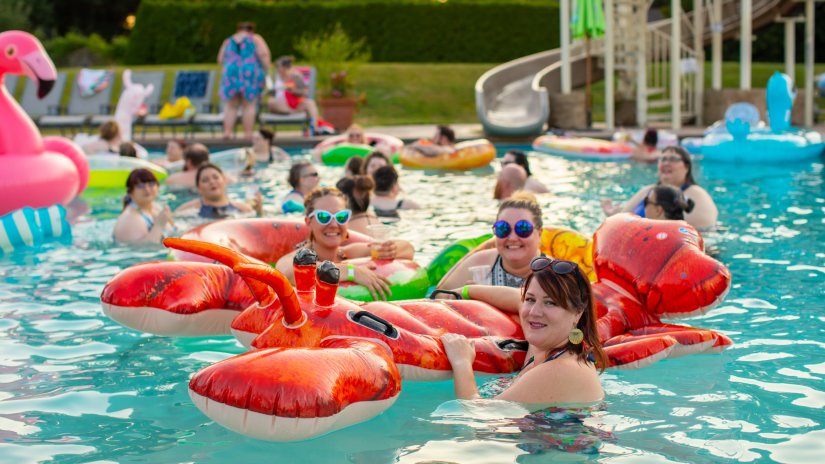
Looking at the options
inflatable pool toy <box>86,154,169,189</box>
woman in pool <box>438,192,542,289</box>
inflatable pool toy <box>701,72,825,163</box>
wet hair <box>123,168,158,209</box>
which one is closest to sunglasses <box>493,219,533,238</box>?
woman in pool <box>438,192,542,289</box>

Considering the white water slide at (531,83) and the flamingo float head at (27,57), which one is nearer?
the flamingo float head at (27,57)

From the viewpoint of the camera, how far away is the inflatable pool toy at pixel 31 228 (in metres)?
Answer: 8.10

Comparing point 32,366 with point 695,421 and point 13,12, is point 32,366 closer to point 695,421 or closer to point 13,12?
point 695,421

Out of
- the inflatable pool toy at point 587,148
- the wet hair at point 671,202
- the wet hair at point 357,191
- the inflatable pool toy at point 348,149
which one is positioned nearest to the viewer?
the wet hair at point 671,202

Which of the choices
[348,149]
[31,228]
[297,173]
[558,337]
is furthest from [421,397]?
[348,149]

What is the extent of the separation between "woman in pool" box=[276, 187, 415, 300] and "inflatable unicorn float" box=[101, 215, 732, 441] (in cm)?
55

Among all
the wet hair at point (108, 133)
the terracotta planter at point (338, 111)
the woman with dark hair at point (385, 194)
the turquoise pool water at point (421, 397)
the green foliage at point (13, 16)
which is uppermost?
the green foliage at point (13, 16)

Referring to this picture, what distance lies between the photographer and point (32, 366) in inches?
200

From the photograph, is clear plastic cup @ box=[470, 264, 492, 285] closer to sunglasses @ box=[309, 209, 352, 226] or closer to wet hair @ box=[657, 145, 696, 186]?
sunglasses @ box=[309, 209, 352, 226]

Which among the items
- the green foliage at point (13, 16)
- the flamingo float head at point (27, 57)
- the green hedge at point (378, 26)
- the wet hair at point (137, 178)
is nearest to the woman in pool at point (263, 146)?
the flamingo float head at point (27, 57)

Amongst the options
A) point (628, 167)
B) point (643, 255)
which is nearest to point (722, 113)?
point (628, 167)

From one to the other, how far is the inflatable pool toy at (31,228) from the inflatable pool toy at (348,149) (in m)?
4.98

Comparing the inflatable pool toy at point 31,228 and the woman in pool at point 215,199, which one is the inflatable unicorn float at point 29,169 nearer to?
the inflatable pool toy at point 31,228

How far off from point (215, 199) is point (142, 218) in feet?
2.24
